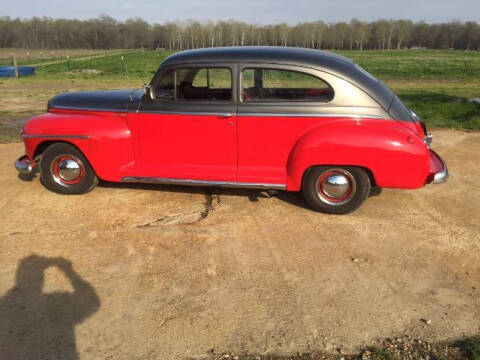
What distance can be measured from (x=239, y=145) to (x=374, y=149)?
141cm

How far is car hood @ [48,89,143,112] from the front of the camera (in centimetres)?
466

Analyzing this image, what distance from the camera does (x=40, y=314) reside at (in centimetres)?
289

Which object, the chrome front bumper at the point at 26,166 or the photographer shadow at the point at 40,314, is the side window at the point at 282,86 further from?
the chrome front bumper at the point at 26,166

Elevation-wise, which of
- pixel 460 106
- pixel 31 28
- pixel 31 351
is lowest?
pixel 31 351

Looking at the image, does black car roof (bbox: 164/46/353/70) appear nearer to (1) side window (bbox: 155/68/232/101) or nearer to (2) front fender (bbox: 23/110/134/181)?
(1) side window (bbox: 155/68/232/101)

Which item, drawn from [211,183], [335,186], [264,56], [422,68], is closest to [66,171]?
[211,183]

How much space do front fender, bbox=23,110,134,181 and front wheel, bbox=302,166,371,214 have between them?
2.09 metres

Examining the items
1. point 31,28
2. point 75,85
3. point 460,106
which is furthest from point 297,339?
point 31,28

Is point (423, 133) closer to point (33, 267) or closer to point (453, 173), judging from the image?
point (453, 173)

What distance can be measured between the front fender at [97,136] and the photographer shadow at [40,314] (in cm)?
152

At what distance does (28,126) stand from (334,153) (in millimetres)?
3648

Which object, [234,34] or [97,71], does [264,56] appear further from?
[234,34]

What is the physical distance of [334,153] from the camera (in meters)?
4.10

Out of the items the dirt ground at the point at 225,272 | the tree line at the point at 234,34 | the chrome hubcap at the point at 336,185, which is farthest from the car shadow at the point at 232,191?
the tree line at the point at 234,34
